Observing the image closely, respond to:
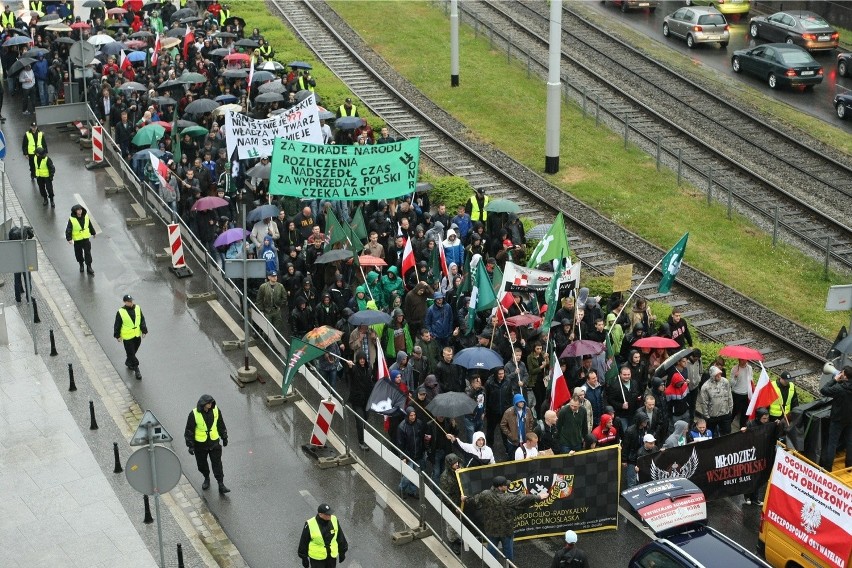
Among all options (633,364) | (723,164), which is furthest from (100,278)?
(723,164)

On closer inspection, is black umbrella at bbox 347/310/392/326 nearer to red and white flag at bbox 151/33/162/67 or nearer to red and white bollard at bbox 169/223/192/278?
red and white bollard at bbox 169/223/192/278

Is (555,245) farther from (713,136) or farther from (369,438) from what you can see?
→ (713,136)

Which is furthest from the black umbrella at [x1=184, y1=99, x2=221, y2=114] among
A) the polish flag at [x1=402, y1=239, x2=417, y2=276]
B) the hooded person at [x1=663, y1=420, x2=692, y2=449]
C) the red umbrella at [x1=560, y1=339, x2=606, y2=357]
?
the hooded person at [x1=663, y1=420, x2=692, y2=449]

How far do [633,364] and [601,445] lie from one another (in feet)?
6.17

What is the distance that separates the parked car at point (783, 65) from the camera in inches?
1599

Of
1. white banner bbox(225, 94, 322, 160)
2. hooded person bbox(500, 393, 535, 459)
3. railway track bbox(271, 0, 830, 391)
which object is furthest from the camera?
white banner bbox(225, 94, 322, 160)

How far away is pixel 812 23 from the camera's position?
44781 mm

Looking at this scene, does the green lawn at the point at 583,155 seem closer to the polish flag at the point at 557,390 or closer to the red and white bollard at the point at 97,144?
Result: the red and white bollard at the point at 97,144

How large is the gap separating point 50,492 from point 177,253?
829 cm

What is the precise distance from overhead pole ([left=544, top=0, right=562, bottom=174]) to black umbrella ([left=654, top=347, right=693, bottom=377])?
14660 millimetres

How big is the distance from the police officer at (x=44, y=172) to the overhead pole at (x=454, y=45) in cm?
1519

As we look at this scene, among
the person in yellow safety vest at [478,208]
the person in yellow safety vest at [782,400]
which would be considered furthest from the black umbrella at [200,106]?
the person in yellow safety vest at [782,400]

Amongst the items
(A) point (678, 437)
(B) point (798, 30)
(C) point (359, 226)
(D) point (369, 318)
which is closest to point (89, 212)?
(C) point (359, 226)

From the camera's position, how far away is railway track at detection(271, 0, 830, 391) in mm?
25250
